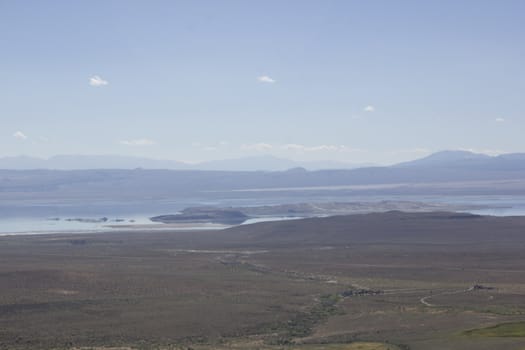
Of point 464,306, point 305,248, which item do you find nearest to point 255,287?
point 464,306

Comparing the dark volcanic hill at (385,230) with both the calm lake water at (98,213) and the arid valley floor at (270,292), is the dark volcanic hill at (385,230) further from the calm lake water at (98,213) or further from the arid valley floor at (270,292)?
the calm lake water at (98,213)

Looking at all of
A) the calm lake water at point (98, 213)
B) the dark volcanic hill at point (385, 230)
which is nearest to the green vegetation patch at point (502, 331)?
the dark volcanic hill at point (385, 230)

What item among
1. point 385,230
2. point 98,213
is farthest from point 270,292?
point 98,213

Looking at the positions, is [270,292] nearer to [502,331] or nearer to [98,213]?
[502,331]

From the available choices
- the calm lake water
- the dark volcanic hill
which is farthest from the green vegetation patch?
the calm lake water

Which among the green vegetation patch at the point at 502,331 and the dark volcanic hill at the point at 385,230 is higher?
the dark volcanic hill at the point at 385,230

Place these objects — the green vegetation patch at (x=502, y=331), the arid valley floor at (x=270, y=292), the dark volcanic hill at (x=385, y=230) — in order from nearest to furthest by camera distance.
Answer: the green vegetation patch at (x=502, y=331) < the arid valley floor at (x=270, y=292) < the dark volcanic hill at (x=385, y=230)
